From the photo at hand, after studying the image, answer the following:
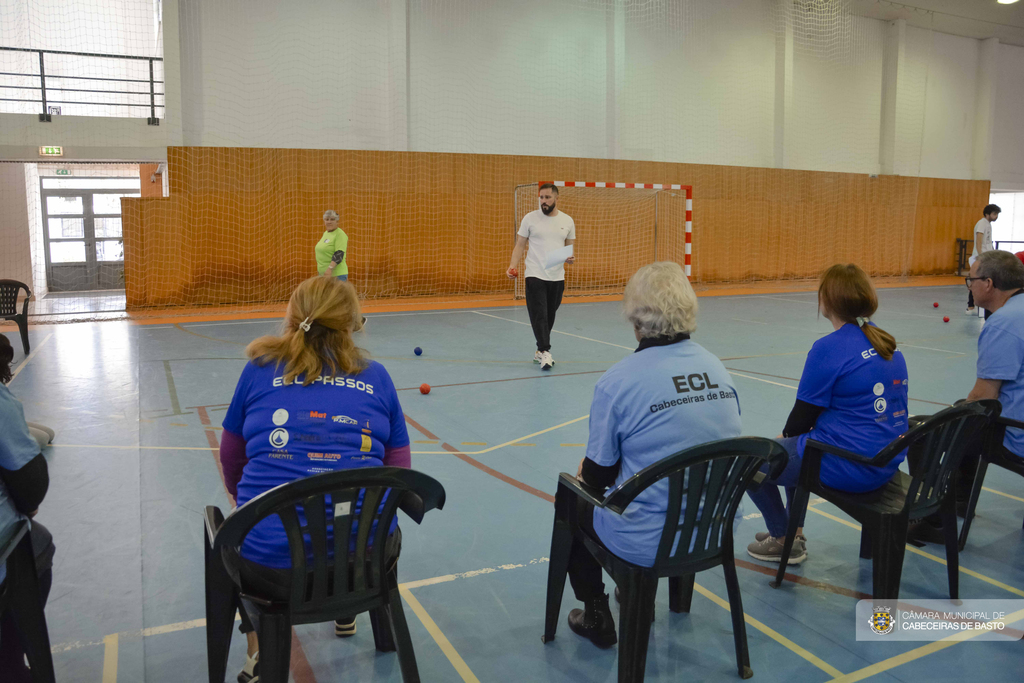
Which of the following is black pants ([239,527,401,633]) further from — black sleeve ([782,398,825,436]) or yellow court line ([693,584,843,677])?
black sleeve ([782,398,825,436])

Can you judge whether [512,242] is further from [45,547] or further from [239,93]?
[45,547]

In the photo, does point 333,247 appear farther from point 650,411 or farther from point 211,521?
point 650,411

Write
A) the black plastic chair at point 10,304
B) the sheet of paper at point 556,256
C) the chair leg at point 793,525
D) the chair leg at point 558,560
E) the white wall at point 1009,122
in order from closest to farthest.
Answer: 1. the chair leg at point 558,560
2. the chair leg at point 793,525
3. the sheet of paper at point 556,256
4. the black plastic chair at point 10,304
5. the white wall at point 1009,122

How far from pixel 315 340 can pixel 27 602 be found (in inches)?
42.5

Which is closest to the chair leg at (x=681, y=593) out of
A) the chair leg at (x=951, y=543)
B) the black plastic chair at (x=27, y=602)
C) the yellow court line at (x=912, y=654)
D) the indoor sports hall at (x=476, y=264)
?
the indoor sports hall at (x=476, y=264)

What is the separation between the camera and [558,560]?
2.56 m

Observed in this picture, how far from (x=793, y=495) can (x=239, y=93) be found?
12.9m

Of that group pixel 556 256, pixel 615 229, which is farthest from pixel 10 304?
pixel 615 229

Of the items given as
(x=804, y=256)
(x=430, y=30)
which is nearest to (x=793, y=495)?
(x=430, y=30)

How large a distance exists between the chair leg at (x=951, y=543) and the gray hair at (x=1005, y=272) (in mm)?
1269

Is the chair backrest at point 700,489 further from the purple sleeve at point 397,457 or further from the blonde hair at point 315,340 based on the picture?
the blonde hair at point 315,340

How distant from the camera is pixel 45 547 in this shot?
86.4 inches

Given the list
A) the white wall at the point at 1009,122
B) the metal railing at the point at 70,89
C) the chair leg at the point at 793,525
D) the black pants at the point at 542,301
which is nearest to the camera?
the chair leg at the point at 793,525

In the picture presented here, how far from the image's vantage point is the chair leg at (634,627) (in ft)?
6.82
